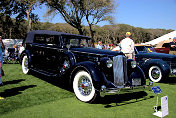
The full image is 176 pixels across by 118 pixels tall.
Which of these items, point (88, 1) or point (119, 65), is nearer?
point (119, 65)

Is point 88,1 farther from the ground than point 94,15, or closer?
farther from the ground

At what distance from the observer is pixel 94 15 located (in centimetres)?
1933

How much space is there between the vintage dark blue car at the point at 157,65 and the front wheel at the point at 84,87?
3750 millimetres

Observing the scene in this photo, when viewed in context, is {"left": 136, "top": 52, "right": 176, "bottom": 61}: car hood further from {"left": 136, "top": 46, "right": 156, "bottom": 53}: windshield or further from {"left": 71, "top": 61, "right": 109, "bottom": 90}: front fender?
{"left": 71, "top": 61, "right": 109, "bottom": 90}: front fender

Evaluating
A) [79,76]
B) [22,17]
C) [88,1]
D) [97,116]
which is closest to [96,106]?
[97,116]

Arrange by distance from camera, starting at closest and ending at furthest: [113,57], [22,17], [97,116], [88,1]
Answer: [97,116] < [113,57] < [88,1] < [22,17]

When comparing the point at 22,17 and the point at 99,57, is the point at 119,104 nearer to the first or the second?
the point at 99,57

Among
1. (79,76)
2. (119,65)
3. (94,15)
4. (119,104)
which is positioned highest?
(94,15)

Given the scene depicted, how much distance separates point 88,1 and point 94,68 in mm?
16070

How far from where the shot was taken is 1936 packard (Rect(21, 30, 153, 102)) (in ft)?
12.1

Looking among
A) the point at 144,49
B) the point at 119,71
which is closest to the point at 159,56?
the point at 144,49

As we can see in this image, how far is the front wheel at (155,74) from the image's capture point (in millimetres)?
6467

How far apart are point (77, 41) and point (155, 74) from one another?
3.42m

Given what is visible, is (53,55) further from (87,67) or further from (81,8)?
(81,8)
